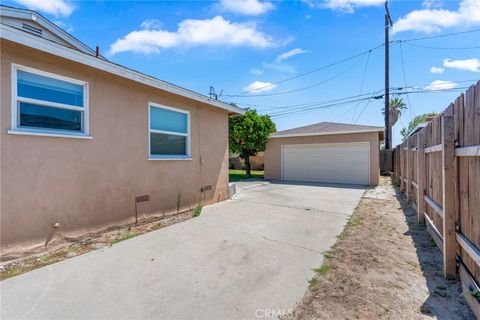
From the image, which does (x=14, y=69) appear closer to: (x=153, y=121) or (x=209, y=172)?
(x=153, y=121)

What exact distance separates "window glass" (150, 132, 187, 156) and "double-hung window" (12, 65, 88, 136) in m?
1.64

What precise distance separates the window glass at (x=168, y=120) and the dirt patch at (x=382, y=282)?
→ 467 cm

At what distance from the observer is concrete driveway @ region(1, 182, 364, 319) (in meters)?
2.33

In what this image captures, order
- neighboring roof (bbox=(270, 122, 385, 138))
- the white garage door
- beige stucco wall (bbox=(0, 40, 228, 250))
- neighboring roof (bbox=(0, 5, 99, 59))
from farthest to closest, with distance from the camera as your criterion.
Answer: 1. the white garage door
2. neighboring roof (bbox=(270, 122, 385, 138))
3. neighboring roof (bbox=(0, 5, 99, 59))
4. beige stucco wall (bbox=(0, 40, 228, 250))

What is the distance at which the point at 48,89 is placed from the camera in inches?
154

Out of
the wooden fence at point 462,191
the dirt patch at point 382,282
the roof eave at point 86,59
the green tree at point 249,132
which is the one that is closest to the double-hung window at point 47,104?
the roof eave at point 86,59

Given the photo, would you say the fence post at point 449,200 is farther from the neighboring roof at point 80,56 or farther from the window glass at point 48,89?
the window glass at point 48,89

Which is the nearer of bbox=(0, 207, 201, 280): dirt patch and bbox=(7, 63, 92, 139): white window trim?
bbox=(0, 207, 201, 280): dirt patch

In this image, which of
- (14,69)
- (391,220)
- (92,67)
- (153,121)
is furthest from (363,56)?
(14,69)

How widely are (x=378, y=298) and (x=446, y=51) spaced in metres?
19.5

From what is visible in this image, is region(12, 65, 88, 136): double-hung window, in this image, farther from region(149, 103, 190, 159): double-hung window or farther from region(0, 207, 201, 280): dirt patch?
region(0, 207, 201, 280): dirt patch

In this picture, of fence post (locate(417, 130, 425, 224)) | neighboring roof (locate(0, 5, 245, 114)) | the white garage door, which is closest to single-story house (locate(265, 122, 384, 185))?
the white garage door

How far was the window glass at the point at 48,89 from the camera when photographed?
3.61 meters

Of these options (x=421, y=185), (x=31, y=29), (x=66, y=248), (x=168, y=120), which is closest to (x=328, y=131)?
(x=421, y=185)
